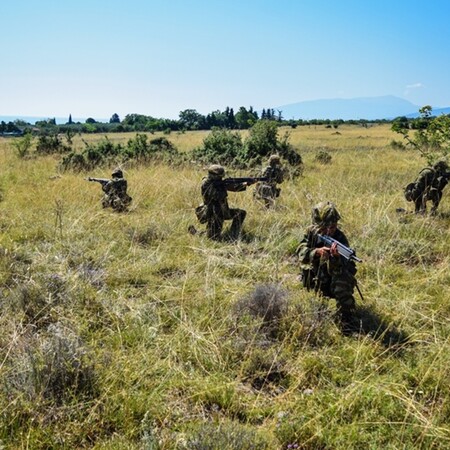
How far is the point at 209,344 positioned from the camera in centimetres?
354

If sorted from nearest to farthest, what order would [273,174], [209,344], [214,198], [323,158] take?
[209,344] → [214,198] → [273,174] → [323,158]

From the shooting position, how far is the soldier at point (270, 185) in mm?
8109

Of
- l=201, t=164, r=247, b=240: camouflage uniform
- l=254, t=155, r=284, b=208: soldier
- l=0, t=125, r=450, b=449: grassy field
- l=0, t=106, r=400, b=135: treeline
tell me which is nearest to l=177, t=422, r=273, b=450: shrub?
l=0, t=125, r=450, b=449: grassy field

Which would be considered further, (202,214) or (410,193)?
(410,193)

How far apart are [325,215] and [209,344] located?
5.01 feet

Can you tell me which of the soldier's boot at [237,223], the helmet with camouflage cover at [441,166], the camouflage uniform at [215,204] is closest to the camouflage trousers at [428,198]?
the helmet with camouflage cover at [441,166]

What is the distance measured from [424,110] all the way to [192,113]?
5509 centimetres

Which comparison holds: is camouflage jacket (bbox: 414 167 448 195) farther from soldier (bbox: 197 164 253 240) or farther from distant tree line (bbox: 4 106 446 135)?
distant tree line (bbox: 4 106 446 135)

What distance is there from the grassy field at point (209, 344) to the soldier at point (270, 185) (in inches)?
55.9

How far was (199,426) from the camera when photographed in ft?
8.68

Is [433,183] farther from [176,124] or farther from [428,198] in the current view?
[176,124]

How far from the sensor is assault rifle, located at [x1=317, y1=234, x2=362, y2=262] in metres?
3.53

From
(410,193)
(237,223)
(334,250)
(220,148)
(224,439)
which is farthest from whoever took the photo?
(220,148)

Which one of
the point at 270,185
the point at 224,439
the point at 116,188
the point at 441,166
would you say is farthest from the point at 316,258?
the point at 116,188
